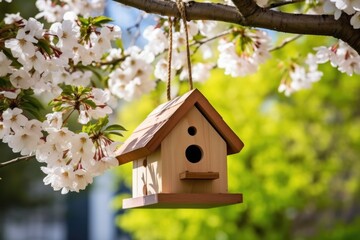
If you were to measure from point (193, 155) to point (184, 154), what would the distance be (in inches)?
2.5

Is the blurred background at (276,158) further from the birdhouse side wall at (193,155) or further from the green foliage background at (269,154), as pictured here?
the birdhouse side wall at (193,155)

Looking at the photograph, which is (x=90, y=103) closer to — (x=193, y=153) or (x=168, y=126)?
(x=168, y=126)

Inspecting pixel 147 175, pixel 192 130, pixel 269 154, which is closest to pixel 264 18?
pixel 192 130

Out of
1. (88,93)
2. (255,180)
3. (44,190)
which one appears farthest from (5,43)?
(44,190)

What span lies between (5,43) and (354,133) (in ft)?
→ 26.7

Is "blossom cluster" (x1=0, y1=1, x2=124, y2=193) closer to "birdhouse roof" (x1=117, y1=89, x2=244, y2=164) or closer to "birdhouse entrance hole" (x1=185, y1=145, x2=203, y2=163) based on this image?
"birdhouse roof" (x1=117, y1=89, x2=244, y2=164)

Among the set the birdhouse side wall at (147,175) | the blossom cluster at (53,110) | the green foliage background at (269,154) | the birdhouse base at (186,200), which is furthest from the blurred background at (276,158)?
the birdhouse base at (186,200)

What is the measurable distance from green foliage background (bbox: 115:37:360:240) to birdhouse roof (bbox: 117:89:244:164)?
4.84 metres

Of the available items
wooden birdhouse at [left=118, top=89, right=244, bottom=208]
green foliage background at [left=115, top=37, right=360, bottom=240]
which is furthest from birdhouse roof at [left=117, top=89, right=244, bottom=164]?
green foliage background at [left=115, top=37, right=360, bottom=240]

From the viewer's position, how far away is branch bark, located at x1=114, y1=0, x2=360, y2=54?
7.13 feet

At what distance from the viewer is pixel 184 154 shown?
2.22m

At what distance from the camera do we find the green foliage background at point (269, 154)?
8.11 metres

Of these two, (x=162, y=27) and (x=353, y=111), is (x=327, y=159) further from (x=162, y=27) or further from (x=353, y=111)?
(x=162, y=27)

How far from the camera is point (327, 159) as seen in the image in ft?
33.8
